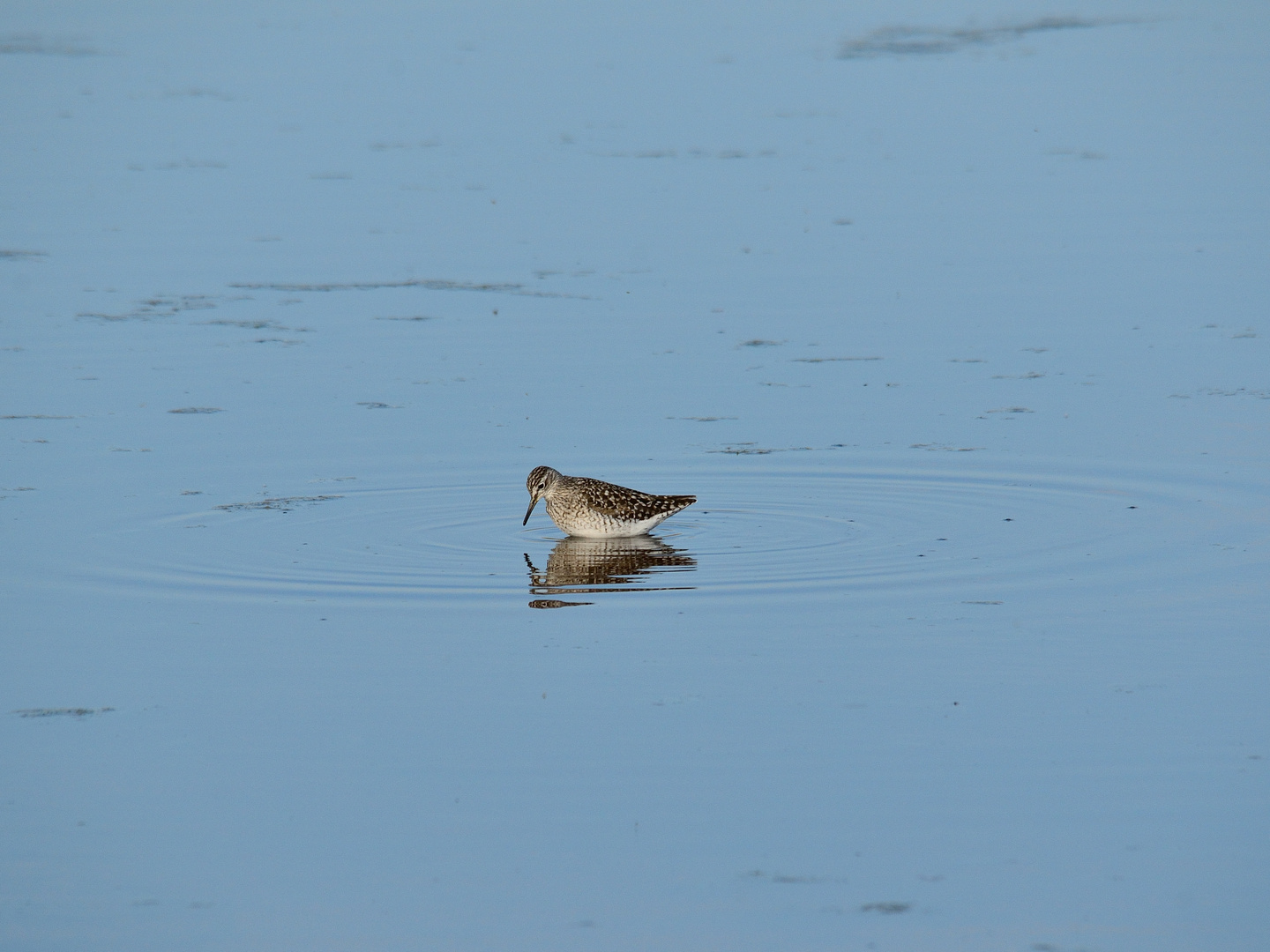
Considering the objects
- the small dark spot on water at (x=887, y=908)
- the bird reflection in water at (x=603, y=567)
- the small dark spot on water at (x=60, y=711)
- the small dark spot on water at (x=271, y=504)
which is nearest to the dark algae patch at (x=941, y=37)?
the bird reflection in water at (x=603, y=567)

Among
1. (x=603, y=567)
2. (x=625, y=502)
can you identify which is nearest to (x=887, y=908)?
(x=603, y=567)

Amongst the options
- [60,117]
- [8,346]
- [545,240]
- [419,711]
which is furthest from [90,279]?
[419,711]

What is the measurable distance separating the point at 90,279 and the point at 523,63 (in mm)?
12177

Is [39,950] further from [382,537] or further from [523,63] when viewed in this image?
[523,63]

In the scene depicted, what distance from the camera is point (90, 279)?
17.1 metres

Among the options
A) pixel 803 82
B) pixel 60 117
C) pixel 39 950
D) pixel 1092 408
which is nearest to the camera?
pixel 39 950

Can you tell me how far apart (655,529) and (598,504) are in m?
0.55

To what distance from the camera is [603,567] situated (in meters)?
11.0

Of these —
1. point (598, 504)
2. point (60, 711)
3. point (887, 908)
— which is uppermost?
point (598, 504)

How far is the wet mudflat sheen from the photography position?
6.31m

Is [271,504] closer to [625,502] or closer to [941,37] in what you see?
[625,502]

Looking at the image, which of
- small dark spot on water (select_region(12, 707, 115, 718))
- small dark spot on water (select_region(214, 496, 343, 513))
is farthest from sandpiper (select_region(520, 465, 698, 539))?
small dark spot on water (select_region(12, 707, 115, 718))

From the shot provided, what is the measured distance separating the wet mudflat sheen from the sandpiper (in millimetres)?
221

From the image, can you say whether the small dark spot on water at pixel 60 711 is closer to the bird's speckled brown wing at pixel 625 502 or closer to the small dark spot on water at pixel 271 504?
the small dark spot on water at pixel 271 504
